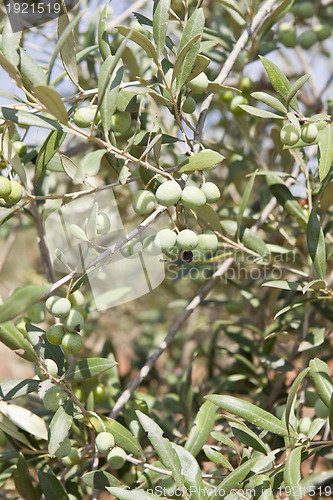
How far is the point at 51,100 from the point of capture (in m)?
0.66

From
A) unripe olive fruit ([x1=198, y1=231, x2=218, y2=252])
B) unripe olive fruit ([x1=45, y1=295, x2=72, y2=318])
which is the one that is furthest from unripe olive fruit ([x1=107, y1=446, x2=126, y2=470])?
unripe olive fruit ([x1=198, y1=231, x2=218, y2=252])

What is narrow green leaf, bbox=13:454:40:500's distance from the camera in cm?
99

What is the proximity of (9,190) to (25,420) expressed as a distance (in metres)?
0.47

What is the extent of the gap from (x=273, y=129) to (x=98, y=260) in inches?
24.8

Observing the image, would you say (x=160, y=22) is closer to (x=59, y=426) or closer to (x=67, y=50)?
(x=67, y=50)

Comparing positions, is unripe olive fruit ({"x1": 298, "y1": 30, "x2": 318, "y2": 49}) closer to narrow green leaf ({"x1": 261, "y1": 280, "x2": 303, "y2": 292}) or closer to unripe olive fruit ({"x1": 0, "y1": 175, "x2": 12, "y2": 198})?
narrow green leaf ({"x1": 261, "y1": 280, "x2": 303, "y2": 292})

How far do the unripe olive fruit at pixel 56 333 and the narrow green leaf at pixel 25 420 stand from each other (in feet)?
0.74

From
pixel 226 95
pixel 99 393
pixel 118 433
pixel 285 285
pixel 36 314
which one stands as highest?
pixel 226 95

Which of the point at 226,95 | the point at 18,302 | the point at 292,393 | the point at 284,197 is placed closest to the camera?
the point at 18,302

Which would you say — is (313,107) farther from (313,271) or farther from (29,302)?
(29,302)

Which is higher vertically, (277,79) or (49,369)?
(277,79)

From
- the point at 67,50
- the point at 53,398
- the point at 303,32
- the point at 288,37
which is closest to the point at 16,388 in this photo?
the point at 53,398

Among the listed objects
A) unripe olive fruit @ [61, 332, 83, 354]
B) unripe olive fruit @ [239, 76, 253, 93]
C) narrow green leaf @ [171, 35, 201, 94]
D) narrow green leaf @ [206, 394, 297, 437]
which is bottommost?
narrow green leaf @ [206, 394, 297, 437]

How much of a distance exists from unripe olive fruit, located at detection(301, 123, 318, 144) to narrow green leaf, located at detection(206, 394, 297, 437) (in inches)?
18.9
